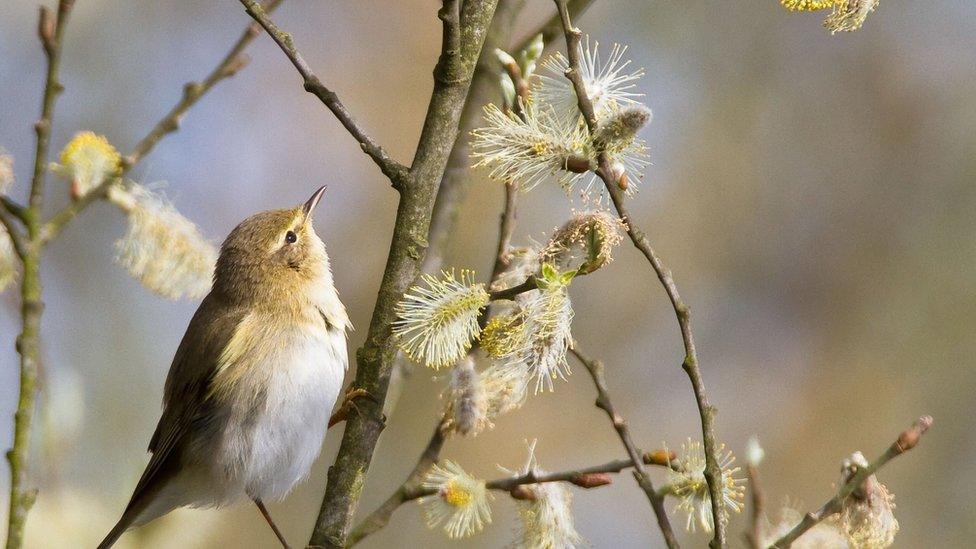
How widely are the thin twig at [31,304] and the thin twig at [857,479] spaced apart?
5.39 ft

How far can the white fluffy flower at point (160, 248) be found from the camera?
2859 mm

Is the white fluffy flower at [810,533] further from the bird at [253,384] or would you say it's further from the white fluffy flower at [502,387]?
the bird at [253,384]

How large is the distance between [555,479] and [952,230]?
6172 mm

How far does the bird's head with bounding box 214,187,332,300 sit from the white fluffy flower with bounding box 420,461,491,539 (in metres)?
1.48

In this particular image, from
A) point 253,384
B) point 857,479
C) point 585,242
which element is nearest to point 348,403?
point 253,384

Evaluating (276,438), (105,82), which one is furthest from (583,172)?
(105,82)

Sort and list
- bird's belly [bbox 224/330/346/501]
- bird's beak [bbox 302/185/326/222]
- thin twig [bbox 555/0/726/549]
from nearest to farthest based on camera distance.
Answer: thin twig [bbox 555/0/726/549] → bird's belly [bbox 224/330/346/501] → bird's beak [bbox 302/185/326/222]

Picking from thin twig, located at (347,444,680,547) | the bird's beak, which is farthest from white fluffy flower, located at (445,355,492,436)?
the bird's beak

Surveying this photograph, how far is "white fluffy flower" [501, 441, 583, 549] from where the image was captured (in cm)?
282

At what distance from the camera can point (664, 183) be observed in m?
8.12

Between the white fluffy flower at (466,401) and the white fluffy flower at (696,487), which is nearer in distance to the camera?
the white fluffy flower at (696,487)

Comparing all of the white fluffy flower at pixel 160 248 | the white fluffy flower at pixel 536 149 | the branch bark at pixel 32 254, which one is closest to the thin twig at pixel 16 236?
the branch bark at pixel 32 254

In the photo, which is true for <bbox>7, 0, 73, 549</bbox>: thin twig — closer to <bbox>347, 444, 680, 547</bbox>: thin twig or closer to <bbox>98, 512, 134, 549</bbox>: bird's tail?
<bbox>347, 444, 680, 547</bbox>: thin twig

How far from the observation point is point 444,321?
2.64 meters
